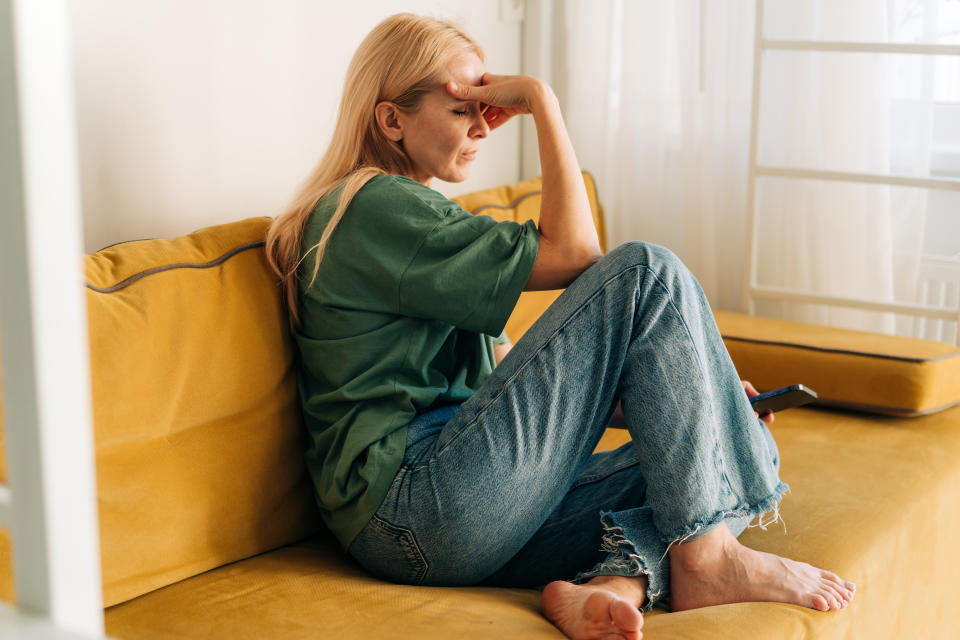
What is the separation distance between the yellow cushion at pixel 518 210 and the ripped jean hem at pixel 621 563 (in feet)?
2.30

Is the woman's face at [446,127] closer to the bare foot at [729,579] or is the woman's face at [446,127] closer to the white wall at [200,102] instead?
the white wall at [200,102]

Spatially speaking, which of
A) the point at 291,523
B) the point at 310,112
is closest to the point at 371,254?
the point at 291,523

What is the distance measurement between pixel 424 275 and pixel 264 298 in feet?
0.98

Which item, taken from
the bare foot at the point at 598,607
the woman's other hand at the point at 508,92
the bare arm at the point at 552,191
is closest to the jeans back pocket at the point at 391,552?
the bare foot at the point at 598,607

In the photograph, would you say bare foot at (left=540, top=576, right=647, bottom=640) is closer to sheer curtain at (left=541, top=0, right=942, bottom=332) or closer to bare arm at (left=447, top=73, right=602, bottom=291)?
bare arm at (left=447, top=73, right=602, bottom=291)

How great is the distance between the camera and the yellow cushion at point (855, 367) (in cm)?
202

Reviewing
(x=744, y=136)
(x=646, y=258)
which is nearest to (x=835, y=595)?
(x=646, y=258)

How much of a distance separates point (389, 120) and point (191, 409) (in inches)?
21.1

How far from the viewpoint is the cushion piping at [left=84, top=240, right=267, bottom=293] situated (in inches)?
53.5

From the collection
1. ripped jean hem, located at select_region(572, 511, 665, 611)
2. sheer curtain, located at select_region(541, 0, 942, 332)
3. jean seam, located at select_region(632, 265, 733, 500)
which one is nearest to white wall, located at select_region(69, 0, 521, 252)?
jean seam, located at select_region(632, 265, 733, 500)

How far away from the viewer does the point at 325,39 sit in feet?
6.72

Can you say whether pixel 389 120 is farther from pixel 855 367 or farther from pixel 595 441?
pixel 855 367

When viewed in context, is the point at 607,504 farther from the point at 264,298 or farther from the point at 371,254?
the point at 264,298

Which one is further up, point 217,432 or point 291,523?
point 217,432
